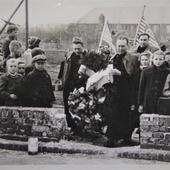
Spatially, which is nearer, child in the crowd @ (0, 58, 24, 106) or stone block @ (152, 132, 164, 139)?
stone block @ (152, 132, 164, 139)

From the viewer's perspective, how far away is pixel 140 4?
2844 millimetres

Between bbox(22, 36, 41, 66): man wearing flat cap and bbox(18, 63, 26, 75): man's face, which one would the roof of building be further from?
bbox(18, 63, 26, 75): man's face

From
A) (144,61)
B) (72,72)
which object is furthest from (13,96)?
(144,61)

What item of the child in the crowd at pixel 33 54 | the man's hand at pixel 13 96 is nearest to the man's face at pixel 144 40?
the child in the crowd at pixel 33 54

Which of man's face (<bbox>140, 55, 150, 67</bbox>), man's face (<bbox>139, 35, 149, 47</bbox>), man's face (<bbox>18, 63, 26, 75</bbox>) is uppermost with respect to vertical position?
man's face (<bbox>139, 35, 149, 47</bbox>)

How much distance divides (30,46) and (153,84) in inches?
44.1

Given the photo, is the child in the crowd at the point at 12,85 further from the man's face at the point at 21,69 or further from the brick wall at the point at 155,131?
the brick wall at the point at 155,131

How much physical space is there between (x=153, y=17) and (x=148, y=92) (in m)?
0.63

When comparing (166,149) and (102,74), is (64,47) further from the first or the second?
(166,149)

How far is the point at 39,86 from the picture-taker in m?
2.99

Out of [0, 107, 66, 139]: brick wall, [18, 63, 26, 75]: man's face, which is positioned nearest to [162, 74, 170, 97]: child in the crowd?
[0, 107, 66, 139]: brick wall

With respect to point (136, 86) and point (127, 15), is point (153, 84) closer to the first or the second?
point (136, 86)

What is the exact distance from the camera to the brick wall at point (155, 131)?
277cm

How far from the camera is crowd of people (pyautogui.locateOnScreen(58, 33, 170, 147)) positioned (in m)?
2.82
